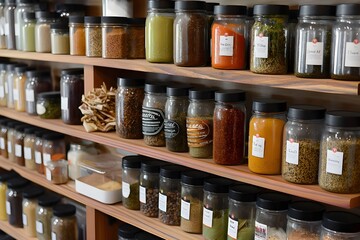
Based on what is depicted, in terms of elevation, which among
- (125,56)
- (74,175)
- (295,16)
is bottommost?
(74,175)

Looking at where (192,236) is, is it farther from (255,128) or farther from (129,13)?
(129,13)

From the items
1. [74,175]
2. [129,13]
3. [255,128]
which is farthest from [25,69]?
[255,128]

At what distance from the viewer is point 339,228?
4.18 ft

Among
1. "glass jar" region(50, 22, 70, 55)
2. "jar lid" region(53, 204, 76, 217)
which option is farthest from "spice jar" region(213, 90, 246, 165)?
"jar lid" region(53, 204, 76, 217)

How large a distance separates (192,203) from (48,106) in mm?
906

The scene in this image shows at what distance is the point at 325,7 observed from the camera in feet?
4.01

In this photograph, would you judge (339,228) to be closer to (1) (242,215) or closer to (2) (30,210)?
(1) (242,215)

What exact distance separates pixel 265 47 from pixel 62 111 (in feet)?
3.56

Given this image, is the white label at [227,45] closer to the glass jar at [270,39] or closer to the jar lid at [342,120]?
the glass jar at [270,39]

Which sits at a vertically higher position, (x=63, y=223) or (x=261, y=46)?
(x=261, y=46)

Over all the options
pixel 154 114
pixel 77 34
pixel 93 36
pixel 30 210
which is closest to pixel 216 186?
pixel 154 114

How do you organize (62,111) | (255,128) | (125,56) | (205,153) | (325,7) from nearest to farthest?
(325,7) < (255,128) < (205,153) < (125,56) < (62,111)

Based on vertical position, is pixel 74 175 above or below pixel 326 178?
below

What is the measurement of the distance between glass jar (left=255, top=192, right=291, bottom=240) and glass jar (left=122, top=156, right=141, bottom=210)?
1.87ft
